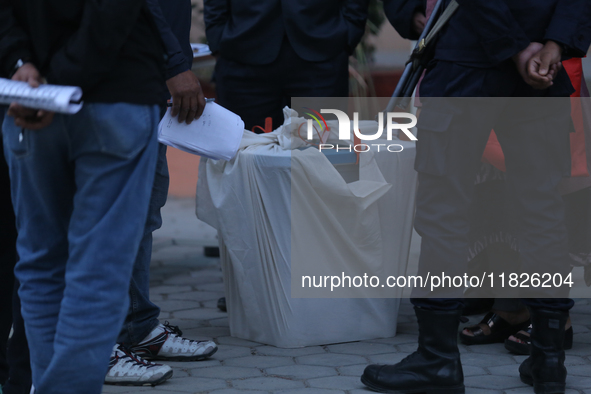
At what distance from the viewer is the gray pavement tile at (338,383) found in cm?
212

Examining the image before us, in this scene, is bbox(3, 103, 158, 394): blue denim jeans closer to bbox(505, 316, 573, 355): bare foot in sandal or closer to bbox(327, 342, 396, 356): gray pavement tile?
bbox(327, 342, 396, 356): gray pavement tile

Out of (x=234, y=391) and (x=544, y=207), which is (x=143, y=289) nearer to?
(x=234, y=391)

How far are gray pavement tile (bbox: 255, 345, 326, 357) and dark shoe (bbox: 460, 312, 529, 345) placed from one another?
51cm

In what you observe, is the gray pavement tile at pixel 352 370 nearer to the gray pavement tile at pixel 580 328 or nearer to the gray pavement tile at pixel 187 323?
the gray pavement tile at pixel 187 323

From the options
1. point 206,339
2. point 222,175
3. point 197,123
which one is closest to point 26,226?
point 197,123

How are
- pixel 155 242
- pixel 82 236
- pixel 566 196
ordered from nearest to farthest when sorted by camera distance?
pixel 82 236 → pixel 566 196 → pixel 155 242

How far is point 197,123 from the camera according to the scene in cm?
212

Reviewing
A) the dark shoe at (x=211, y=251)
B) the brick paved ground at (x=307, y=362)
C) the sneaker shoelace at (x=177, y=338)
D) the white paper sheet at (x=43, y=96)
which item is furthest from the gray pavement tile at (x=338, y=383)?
the dark shoe at (x=211, y=251)

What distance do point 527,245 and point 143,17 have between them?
1.24 metres

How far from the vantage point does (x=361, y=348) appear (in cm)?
247

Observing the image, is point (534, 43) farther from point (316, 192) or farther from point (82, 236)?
point (82, 236)

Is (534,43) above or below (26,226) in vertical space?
above

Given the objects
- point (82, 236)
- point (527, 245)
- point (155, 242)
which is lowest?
point (155, 242)

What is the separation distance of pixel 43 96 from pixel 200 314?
72.1 inches
